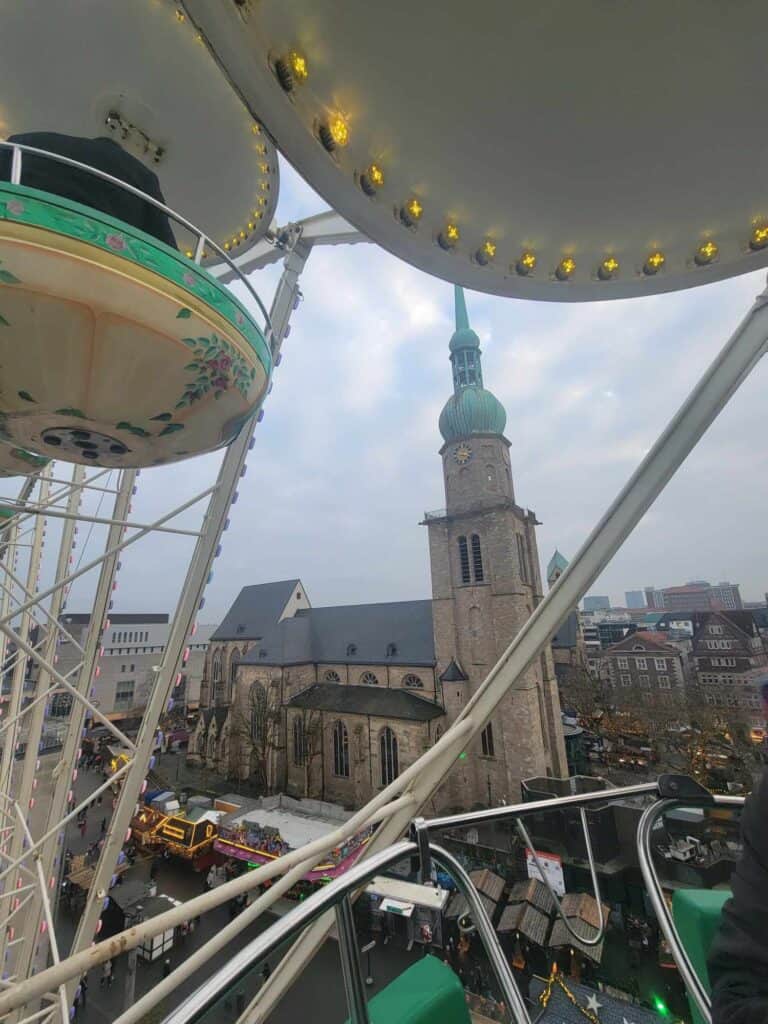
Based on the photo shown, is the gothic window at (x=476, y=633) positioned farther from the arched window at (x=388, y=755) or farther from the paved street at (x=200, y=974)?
the paved street at (x=200, y=974)

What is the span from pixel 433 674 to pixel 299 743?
327 inches

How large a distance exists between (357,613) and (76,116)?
29365 mm

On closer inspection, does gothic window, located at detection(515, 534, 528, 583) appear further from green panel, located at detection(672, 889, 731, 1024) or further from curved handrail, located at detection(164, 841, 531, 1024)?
curved handrail, located at detection(164, 841, 531, 1024)

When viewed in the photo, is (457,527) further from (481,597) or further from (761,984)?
(761,984)

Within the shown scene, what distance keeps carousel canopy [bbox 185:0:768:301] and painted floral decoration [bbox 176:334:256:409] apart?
0.72m

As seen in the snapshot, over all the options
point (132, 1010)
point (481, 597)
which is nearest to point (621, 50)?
point (132, 1010)

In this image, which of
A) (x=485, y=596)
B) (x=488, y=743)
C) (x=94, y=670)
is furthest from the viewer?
(x=485, y=596)

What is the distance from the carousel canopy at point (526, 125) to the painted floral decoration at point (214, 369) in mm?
716

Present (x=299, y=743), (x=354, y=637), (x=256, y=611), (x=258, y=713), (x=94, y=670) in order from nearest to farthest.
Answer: (x=94, y=670)
(x=299, y=743)
(x=258, y=713)
(x=354, y=637)
(x=256, y=611)

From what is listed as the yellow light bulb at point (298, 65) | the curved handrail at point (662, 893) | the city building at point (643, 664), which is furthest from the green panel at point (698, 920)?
the city building at point (643, 664)

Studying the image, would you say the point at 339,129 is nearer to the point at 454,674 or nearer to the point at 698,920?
the point at 698,920

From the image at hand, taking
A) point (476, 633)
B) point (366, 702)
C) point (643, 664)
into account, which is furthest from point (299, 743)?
point (643, 664)

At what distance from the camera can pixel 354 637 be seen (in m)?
29.1

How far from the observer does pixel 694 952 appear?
1626 mm
